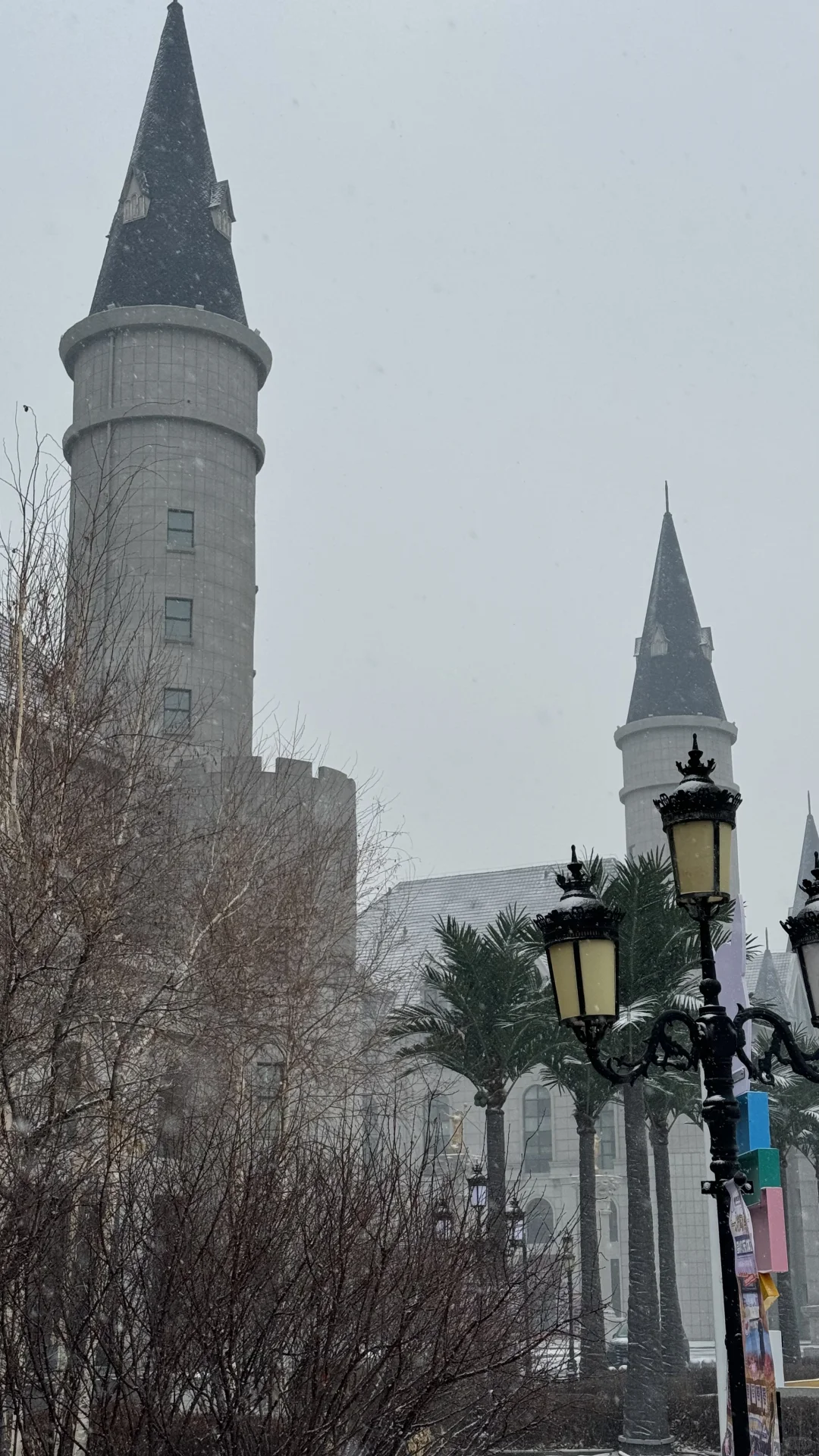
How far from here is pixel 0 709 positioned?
15328 millimetres

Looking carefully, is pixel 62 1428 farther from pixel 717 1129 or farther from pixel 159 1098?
pixel 159 1098

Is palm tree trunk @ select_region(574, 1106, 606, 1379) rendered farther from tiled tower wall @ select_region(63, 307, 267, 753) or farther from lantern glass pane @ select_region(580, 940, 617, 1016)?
tiled tower wall @ select_region(63, 307, 267, 753)

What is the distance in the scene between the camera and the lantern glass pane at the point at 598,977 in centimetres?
808

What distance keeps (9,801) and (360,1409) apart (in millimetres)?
6565

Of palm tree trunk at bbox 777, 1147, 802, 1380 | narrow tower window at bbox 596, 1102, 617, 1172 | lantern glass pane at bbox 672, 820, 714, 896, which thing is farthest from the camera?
narrow tower window at bbox 596, 1102, 617, 1172

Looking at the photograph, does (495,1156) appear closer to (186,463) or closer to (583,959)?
(583,959)

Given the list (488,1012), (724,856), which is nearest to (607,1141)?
(488,1012)

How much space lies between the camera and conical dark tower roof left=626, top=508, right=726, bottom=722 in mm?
70500

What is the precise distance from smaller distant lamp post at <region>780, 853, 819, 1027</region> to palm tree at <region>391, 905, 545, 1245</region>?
1541 centimetres

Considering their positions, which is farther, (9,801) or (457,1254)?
(9,801)

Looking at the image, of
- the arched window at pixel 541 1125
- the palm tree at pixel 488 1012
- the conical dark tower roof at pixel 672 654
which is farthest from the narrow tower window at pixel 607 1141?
the palm tree at pixel 488 1012

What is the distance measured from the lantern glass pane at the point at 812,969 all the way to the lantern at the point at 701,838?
81cm

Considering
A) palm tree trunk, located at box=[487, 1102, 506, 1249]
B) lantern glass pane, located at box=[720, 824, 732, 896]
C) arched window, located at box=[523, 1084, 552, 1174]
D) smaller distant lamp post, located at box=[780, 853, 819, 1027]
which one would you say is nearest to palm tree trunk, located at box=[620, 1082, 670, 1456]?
palm tree trunk, located at box=[487, 1102, 506, 1249]

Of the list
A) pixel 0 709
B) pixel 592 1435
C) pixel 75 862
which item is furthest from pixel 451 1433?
pixel 592 1435
